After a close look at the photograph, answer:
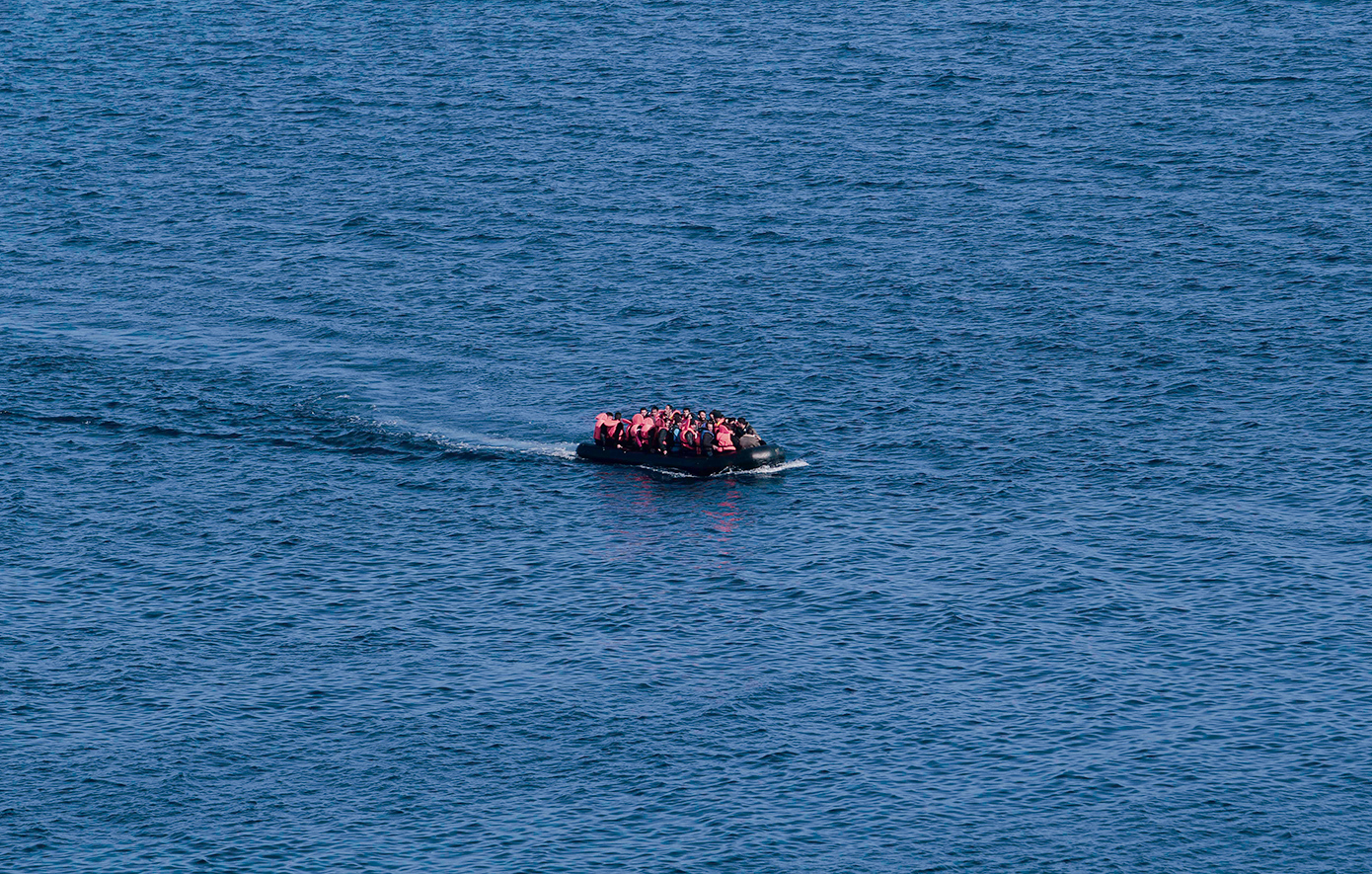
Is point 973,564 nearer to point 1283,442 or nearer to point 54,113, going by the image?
point 1283,442

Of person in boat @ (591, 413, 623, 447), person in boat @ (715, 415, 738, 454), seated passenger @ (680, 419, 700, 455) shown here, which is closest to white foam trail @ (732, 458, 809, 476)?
person in boat @ (715, 415, 738, 454)

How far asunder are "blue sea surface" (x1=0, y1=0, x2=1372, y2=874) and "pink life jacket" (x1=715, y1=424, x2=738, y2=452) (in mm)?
2001

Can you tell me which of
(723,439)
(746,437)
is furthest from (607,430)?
(746,437)

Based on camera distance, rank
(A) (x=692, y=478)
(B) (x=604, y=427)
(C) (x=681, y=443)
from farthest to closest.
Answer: (B) (x=604, y=427) → (A) (x=692, y=478) → (C) (x=681, y=443)

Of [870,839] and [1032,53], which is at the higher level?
[1032,53]

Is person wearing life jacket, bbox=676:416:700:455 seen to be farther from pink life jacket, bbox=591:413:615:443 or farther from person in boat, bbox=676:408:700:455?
pink life jacket, bbox=591:413:615:443

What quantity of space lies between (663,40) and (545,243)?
155 ft

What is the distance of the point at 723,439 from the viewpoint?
325 ft

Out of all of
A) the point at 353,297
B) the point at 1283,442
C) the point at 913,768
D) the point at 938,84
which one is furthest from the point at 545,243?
the point at 913,768

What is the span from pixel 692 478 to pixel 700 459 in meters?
1.44

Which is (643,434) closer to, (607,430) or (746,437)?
(607,430)

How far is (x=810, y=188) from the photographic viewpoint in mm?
146750

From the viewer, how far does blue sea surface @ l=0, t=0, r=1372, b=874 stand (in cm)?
7412

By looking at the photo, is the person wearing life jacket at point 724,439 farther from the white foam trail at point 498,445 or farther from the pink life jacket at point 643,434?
the white foam trail at point 498,445
